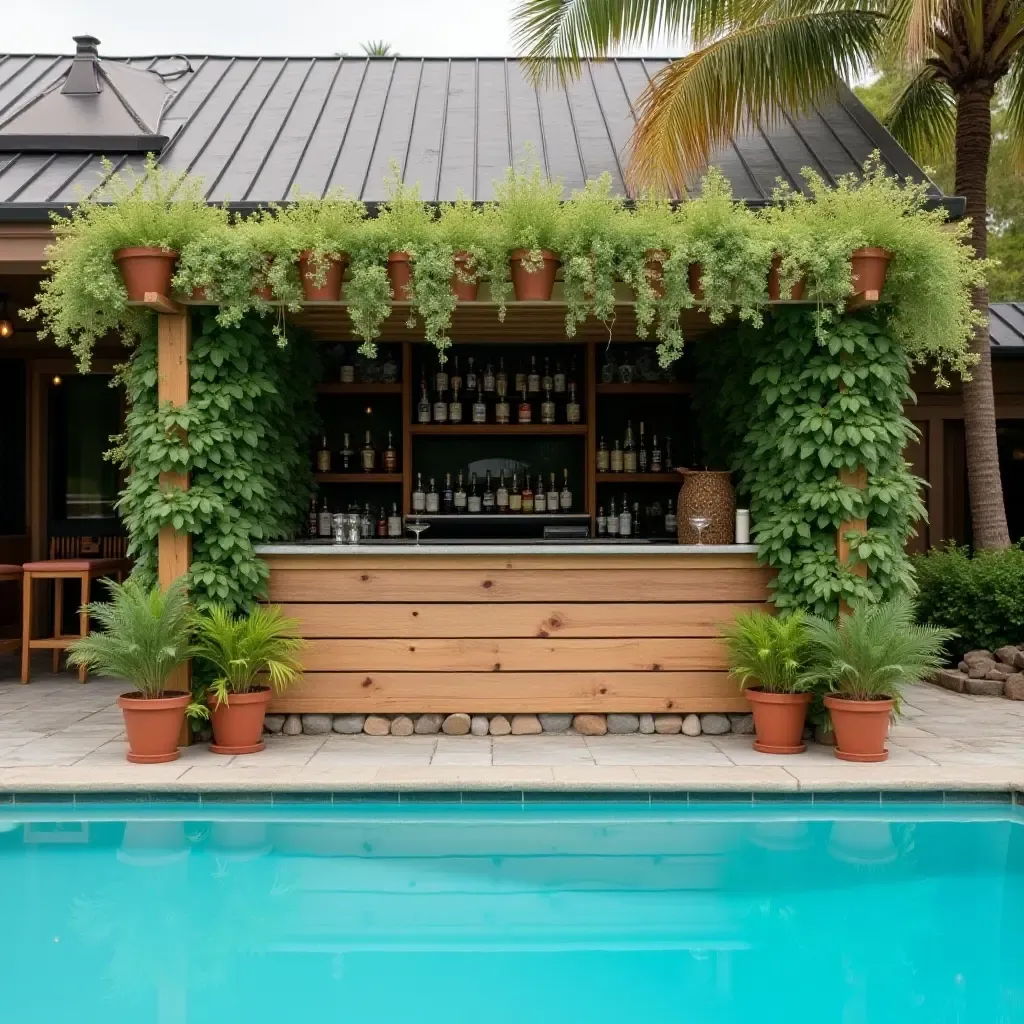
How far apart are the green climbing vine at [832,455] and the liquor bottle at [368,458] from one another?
3.28 m

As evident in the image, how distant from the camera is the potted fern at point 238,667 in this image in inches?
215

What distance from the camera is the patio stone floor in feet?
16.2

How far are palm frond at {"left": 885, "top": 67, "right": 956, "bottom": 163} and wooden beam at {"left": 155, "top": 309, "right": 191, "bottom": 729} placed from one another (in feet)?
21.5

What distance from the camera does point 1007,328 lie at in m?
9.98

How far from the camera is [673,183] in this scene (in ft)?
22.3

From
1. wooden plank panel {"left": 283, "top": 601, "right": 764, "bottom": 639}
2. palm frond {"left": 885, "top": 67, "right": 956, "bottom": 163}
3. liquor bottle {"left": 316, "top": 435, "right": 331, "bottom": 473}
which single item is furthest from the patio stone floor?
palm frond {"left": 885, "top": 67, "right": 956, "bottom": 163}

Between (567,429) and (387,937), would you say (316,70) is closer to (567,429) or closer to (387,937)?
(567,429)

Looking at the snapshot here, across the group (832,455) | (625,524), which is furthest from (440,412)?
(832,455)

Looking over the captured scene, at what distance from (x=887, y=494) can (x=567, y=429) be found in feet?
9.85

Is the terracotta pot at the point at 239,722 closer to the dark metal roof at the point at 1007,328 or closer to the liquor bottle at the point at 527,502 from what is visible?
the liquor bottle at the point at 527,502

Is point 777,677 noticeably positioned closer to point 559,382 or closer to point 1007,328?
point 559,382

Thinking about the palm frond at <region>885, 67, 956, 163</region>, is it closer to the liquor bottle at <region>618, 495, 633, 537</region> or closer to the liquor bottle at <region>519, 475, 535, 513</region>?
the liquor bottle at <region>618, 495, 633, 537</region>

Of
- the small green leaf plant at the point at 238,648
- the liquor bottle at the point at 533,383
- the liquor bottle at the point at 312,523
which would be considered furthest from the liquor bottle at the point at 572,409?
the small green leaf plant at the point at 238,648

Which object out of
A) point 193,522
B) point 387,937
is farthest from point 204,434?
point 387,937
